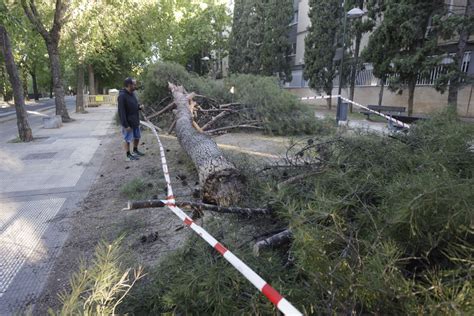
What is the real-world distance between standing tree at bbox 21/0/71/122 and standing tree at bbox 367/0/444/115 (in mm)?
13631

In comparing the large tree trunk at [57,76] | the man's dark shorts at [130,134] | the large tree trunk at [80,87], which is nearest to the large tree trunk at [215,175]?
the man's dark shorts at [130,134]

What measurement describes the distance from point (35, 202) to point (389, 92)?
2000 centimetres

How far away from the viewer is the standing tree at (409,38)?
13859 millimetres

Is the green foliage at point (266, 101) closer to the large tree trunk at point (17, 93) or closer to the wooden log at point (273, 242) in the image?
the large tree trunk at point (17, 93)

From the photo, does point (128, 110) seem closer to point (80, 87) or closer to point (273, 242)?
point (273, 242)

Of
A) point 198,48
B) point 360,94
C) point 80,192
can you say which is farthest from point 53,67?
point 198,48

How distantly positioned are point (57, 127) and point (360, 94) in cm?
1876

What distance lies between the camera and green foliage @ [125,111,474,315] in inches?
54.4

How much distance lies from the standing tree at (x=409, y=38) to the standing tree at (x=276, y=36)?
1217 centimetres

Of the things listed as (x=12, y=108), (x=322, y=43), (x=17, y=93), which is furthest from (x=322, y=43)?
(x=12, y=108)

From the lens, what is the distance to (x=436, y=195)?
5.06 feet

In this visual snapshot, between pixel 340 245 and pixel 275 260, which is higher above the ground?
pixel 340 245

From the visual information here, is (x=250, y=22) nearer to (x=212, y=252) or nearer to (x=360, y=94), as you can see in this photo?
(x=360, y=94)

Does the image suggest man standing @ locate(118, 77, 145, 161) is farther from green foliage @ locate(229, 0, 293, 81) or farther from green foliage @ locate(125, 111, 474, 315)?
green foliage @ locate(229, 0, 293, 81)
